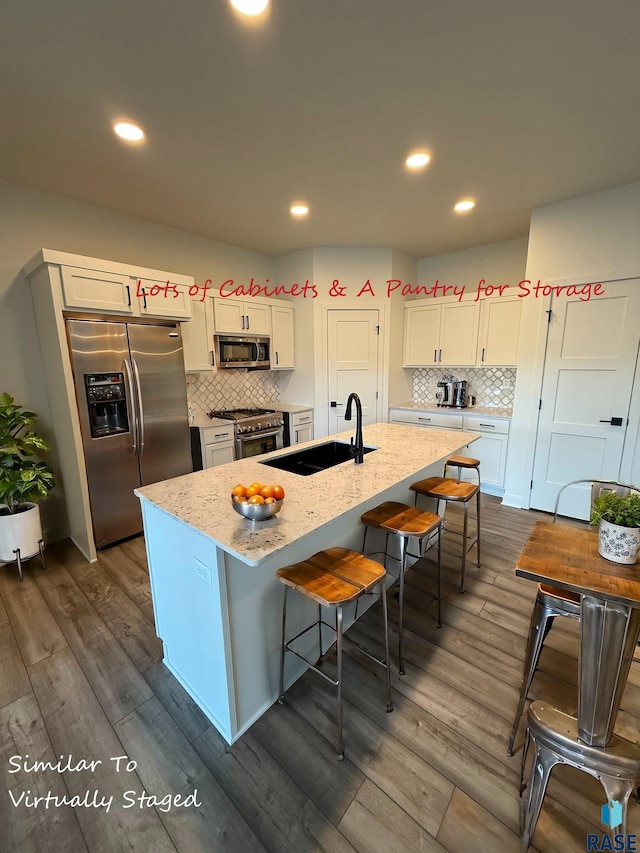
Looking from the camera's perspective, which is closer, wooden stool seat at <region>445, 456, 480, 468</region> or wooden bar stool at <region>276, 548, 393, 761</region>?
wooden bar stool at <region>276, 548, 393, 761</region>

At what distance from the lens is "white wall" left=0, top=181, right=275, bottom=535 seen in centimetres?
272

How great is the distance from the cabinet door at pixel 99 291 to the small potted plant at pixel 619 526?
10.6 feet

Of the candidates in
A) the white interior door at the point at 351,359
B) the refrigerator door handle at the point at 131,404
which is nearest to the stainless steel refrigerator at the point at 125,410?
the refrigerator door handle at the point at 131,404

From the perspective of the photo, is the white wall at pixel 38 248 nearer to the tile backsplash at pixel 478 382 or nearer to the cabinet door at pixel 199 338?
the cabinet door at pixel 199 338

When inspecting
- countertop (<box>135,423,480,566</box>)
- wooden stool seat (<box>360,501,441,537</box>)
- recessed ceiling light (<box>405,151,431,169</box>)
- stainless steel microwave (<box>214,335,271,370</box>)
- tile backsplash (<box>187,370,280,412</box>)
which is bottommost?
wooden stool seat (<box>360,501,441,537</box>)

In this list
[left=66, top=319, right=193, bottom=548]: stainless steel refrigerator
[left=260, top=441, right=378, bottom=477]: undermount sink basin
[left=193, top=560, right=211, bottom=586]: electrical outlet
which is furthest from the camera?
[left=66, top=319, right=193, bottom=548]: stainless steel refrigerator

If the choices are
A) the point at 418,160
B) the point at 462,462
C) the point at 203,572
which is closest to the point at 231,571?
the point at 203,572

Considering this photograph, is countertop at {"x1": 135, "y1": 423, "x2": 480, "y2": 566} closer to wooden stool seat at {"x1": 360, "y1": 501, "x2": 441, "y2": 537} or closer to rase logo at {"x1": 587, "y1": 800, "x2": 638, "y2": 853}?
wooden stool seat at {"x1": 360, "y1": 501, "x2": 441, "y2": 537}

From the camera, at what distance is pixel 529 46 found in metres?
1.55

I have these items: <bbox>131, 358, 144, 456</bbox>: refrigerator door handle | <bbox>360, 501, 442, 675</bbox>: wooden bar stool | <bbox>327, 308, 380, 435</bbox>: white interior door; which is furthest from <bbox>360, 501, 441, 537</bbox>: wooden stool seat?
<bbox>327, 308, 380, 435</bbox>: white interior door

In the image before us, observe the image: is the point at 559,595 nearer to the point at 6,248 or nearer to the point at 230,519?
the point at 230,519

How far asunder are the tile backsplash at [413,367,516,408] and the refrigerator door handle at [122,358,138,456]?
12.2 ft

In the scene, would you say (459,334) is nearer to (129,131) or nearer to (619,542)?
(619,542)

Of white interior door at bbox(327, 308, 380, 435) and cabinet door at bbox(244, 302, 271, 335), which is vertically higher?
cabinet door at bbox(244, 302, 271, 335)
